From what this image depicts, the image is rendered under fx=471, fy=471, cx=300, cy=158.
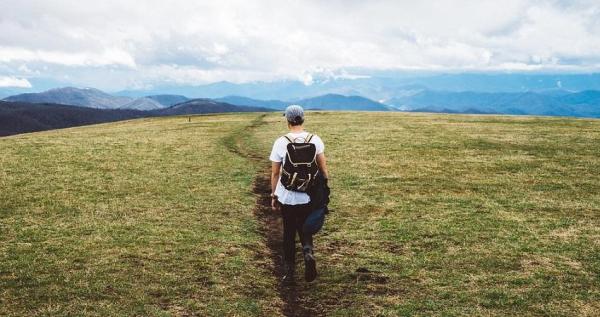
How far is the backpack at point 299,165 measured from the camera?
39.0 feet

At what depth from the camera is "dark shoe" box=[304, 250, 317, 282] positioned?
13.0m

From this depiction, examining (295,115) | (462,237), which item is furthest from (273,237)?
(295,115)

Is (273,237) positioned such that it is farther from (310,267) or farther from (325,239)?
(310,267)

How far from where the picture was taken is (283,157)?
39.7 ft

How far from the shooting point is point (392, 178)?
28641 millimetres

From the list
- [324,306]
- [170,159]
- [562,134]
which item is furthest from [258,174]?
[562,134]

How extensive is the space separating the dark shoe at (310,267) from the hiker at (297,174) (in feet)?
0.09

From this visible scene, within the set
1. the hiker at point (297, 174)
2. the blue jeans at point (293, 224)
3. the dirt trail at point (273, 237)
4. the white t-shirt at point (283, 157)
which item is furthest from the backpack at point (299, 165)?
the dirt trail at point (273, 237)

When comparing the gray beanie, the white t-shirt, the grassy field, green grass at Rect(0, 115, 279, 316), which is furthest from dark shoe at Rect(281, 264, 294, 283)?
the gray beanie

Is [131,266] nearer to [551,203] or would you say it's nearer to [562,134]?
[551,203]

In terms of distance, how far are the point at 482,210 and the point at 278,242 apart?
9628 millimetres

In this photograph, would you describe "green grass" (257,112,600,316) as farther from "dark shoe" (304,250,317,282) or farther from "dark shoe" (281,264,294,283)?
"dark shoe" (281,264,294,283)

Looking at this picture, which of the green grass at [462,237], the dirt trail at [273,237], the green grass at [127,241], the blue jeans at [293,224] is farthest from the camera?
the blue jeans at [293,224]

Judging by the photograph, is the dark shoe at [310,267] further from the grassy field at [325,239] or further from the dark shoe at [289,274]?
the dark shoe at [289,274]
